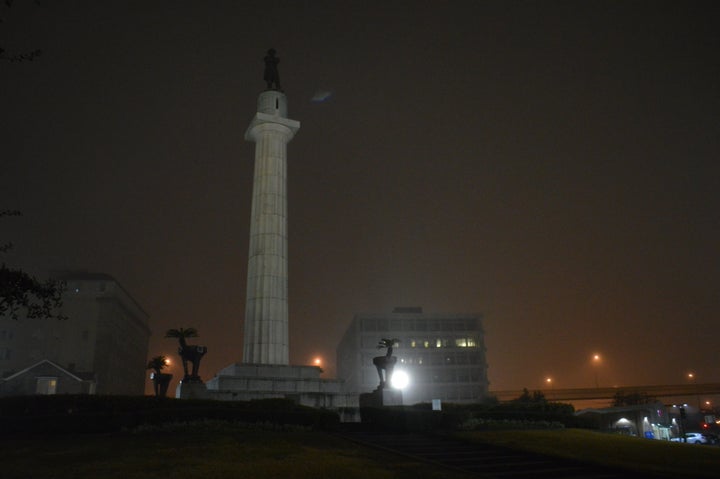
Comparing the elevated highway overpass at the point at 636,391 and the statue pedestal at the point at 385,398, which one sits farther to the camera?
the elevated highway overpass at the point at 636,391

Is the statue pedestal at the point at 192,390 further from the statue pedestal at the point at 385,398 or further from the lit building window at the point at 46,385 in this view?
the lit building window at the point at 46,385

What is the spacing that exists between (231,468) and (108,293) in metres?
88.6

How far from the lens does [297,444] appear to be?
1783cm

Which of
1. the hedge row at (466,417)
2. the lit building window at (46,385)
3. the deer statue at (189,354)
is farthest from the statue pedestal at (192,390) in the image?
the lit building window at (46,385)

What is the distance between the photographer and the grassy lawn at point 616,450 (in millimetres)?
16153

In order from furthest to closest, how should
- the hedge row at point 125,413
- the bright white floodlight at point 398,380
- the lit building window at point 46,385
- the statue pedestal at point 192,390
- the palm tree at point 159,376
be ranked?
the lit building window at point 46,385 < the bright white floodlight at point 398,380 < the palm tree at point 159,376 < the statue pedestal at point 192,390 < the hedge row at point 125,413

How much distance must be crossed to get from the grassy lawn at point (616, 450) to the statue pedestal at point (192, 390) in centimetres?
1493

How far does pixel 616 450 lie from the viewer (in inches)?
762

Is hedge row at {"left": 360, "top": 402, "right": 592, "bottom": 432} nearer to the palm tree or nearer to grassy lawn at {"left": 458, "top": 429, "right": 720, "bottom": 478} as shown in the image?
grassy lawn at {"left": 458, "top": 429, "right": 720, "bottom": 478}

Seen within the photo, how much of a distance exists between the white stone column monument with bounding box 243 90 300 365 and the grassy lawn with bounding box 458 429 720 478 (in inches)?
648

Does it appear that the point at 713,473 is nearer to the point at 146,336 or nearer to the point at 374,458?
the point at 374,458

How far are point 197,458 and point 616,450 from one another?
1460 cm

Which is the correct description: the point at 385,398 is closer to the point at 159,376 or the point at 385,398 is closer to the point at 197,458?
the point at 159,376

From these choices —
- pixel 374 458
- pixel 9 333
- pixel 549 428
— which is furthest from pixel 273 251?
pixel 9 333
